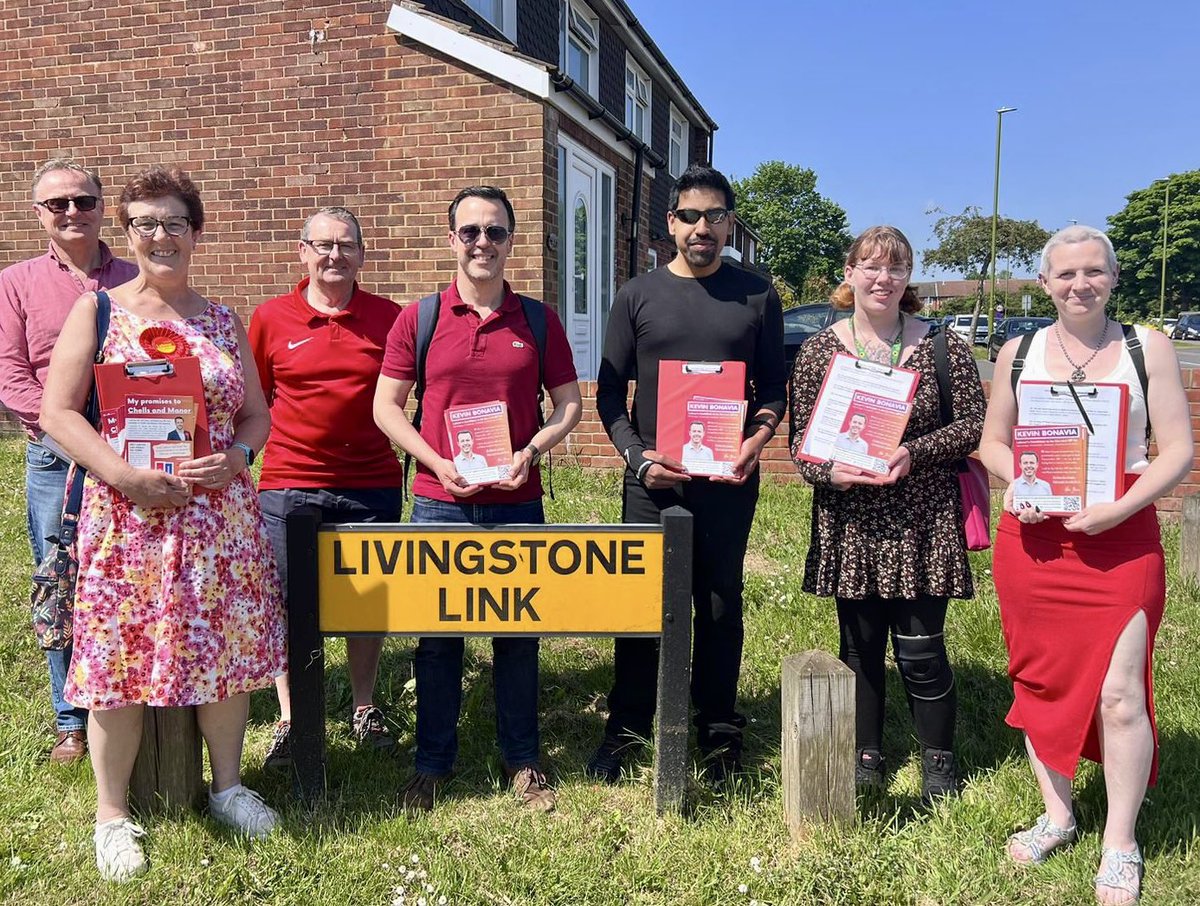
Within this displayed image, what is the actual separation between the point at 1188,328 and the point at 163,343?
52479 millimetres

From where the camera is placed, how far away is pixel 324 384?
3236 mm

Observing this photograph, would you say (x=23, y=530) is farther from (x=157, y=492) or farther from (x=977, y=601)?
(x=977, y=601)

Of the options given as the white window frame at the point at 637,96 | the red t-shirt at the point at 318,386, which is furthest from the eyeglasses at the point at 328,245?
the white window frame at the point at 637,96

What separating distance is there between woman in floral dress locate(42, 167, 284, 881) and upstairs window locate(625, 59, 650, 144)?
48.9 feet

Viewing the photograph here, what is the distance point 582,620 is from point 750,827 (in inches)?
35.2

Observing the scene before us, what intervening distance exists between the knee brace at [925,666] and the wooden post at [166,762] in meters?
2.42

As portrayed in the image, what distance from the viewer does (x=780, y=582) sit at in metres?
5.25

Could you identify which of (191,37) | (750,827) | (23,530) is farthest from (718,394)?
(191,37)

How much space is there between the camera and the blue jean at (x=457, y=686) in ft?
10.1

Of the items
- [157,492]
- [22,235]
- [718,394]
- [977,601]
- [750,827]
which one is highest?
[22,235]

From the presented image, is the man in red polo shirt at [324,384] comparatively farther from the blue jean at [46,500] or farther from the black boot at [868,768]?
the black boot at [868,768]

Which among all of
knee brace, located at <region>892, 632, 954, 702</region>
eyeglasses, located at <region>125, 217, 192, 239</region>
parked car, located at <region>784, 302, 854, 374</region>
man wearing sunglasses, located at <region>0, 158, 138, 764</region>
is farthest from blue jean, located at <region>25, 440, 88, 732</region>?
parked car, located at <region>784, 302, 854, 374</region>

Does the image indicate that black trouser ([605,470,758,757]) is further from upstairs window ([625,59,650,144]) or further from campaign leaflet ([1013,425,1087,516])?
upstairs window ([625,59,650,144])

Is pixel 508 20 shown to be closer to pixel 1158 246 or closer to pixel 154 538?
pixel 154 538
